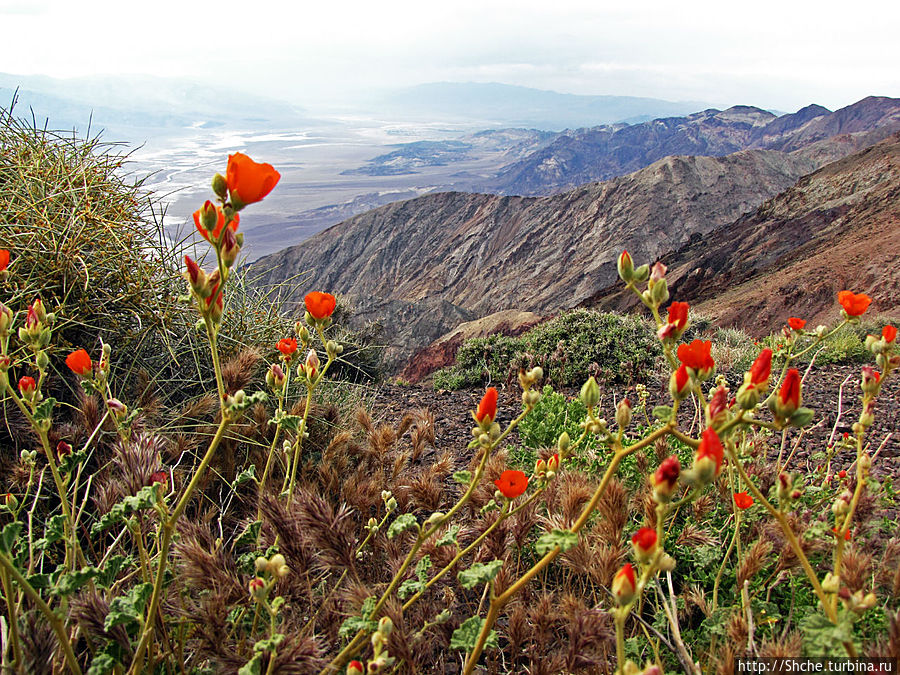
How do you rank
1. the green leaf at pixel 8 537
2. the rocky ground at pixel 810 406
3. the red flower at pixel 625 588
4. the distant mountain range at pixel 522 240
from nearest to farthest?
1. the red flower at pixel 625 588
2. the green leaf at pixel 8 537
3. the rocky ground at pixel 810 406
4. the distant mountain range at pixel 522 240

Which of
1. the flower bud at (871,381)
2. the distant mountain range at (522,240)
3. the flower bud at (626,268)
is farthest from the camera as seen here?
the distant mountain range at (522,240)

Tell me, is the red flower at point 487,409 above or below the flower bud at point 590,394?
below

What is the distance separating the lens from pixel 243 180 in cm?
98

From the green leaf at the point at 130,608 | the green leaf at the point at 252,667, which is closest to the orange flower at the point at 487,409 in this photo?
the green leaf at the point at 252,667

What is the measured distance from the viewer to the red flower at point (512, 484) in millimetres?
1089

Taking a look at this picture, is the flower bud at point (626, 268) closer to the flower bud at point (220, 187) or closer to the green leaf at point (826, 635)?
the green leaf at point (826, 635)

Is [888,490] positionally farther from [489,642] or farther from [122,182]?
[122,182]

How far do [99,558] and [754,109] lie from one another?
169 meters

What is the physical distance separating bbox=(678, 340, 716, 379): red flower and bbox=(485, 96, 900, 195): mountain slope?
128 metres

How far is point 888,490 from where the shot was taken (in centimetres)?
189


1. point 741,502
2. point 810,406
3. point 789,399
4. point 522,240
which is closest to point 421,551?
point 741,502

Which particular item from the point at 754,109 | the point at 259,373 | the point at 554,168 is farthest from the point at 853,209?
the point at 554,168

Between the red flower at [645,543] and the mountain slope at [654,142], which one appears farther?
the mountain slope at [654,142]

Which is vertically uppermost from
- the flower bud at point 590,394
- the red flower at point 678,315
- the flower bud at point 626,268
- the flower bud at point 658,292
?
the flower bud at point 626,268
